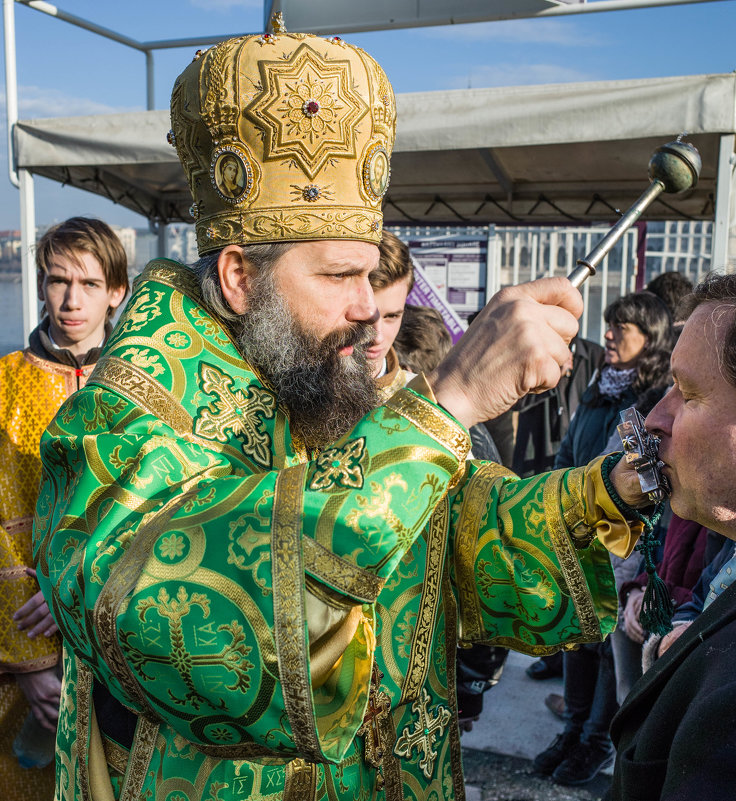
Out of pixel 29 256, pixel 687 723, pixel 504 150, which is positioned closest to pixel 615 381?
pixel 504 150

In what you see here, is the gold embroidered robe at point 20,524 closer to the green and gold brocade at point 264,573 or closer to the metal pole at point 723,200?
Result: the green and gold brocade at point 264,573

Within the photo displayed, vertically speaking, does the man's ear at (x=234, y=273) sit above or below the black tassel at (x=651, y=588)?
above

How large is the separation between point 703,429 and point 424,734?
3.17ft

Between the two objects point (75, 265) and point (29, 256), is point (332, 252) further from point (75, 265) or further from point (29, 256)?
point (29, 256)

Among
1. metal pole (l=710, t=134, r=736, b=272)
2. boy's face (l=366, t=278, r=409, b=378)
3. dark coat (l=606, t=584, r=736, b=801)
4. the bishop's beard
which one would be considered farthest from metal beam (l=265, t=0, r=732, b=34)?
dark coat (l=606, t=584, r=736, b=801)

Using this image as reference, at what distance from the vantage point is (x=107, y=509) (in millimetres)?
1354

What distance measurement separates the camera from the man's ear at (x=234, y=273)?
187 centimetres

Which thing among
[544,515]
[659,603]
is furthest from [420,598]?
[659,603]

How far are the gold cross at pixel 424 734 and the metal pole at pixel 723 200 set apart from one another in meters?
3.57

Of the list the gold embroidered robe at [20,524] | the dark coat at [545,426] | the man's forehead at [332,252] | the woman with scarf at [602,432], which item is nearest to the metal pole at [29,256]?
the gold embroidered robe at [20,524]

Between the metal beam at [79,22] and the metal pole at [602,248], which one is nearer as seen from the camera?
the metal pole at [602,248]

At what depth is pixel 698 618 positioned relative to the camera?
135 cm

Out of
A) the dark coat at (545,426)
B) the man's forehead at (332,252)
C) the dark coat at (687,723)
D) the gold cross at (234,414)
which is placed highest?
the man's forehead at (332,252)

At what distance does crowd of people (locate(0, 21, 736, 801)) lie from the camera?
4.02 ft
